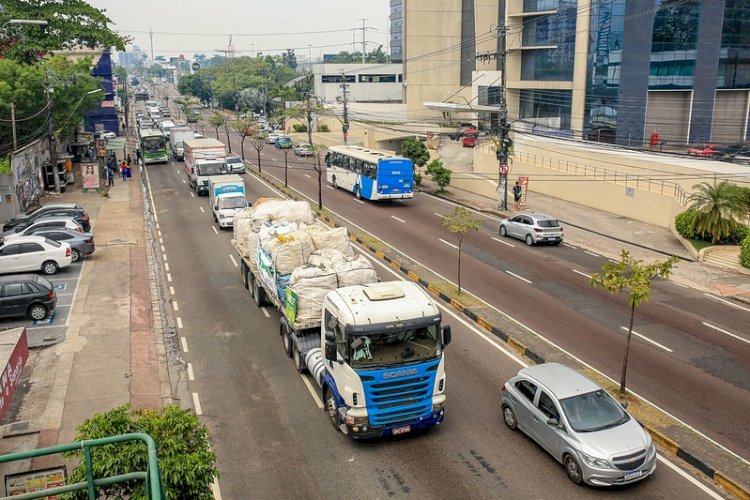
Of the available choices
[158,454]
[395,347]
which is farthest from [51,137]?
[158,454]

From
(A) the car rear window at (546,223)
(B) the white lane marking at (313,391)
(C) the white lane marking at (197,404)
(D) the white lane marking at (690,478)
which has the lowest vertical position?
(C) the white lane marking at (197,404)

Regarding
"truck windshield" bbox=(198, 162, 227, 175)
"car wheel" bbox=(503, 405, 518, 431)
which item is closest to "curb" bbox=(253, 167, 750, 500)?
"car wheel" bbox=(503, 405, 518, 431)

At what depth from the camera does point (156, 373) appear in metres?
18.1

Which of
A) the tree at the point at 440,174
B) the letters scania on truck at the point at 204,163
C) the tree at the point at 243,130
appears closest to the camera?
the letters scania on truck at the point at 204,163

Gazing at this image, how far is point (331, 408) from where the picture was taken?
47.9 ft

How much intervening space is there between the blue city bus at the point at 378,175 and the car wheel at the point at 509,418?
30.5 m

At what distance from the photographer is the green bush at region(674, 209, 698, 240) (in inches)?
1300

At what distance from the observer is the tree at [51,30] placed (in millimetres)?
57750

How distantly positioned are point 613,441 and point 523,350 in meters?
6.58

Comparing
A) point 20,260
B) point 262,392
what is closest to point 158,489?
point 262,392

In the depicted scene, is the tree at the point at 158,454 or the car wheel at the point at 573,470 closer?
the tree at the point at 158,454

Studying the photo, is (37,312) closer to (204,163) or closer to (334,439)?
(334,439)

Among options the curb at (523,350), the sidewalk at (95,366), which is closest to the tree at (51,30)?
the sidewalk at (95,366)

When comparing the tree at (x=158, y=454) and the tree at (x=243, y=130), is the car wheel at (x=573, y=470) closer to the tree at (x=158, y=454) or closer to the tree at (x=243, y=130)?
the tree at (x=158, y=454)
